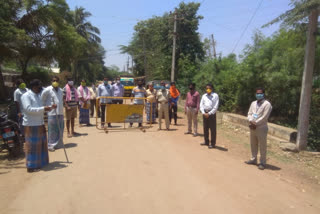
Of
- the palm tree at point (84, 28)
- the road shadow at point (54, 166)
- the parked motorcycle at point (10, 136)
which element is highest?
the palm tree at point (84, 28)

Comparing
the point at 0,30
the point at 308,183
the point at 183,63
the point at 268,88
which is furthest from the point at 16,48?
the point at 308,183

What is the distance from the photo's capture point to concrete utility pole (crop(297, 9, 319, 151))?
7.59 m

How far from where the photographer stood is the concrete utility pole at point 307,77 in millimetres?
7590

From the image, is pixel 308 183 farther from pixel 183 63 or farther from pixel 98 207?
pixel 183 63

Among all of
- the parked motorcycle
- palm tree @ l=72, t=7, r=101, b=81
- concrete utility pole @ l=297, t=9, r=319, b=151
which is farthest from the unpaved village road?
palm tree @ l=72, t=7, r=101, b=81

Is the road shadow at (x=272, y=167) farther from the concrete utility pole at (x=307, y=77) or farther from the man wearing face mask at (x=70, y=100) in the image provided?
the man wearing face mask at (x=70, y=100)

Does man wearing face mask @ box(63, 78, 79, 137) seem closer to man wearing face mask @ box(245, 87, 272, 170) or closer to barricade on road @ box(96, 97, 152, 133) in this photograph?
barricade on road @ box(96, 97, 152, 133)

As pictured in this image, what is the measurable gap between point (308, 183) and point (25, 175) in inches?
228

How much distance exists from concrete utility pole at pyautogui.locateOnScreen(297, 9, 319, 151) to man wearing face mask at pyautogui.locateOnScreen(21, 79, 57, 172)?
23.6 ft

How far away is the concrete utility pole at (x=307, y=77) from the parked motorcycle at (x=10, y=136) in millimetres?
7919

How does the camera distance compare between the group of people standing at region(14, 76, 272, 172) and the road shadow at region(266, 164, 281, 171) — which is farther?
the road shadow at region(266, 164, 281, 171)

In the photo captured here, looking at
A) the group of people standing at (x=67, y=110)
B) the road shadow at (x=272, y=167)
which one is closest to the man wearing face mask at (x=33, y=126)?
the group of people standing at (x=67, y=110)

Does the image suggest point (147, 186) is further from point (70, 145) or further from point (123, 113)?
point (123, 113)

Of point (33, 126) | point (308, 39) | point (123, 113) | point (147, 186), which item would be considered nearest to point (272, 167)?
point (147, 186)
